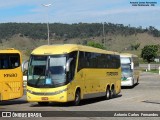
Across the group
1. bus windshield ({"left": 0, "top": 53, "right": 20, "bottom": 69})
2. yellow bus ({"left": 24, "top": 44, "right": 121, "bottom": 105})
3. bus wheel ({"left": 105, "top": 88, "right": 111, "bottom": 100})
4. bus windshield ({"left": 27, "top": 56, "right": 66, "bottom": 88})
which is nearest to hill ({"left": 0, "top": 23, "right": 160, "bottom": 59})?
bus wheel ({"left": 105, "top": 88, "right": 111, "bottom": 100})

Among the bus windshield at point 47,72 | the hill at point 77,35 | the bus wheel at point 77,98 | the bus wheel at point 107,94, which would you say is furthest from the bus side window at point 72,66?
the hill at point 77,35

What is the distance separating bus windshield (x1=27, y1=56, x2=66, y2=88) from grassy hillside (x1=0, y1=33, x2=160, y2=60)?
398 feet

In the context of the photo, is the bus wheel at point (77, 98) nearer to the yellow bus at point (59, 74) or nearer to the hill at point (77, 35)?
the yellow bus at point (59, 74)

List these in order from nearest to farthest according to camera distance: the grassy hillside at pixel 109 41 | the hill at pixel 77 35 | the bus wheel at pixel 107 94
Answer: the bus wheel at pixel 107 94 < the grassy hillside at pixel 109 41 < the hill at pixel 77 35

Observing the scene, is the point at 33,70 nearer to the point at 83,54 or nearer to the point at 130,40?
the point at 83,54

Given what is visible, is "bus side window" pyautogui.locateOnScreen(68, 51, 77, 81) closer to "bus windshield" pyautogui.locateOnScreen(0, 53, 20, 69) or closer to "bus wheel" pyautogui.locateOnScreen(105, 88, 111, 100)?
"bus windshield" pyautogui.locateOnScreen(0, 53, 20, 69)

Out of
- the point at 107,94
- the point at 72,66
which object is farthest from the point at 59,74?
the point at 107,94

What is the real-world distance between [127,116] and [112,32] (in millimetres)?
162478

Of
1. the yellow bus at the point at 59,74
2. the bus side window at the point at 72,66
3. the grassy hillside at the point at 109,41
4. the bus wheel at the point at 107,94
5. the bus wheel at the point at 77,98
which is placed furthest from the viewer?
the grassy hillside at the point at 109,41

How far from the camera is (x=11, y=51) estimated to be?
2395 centimetres

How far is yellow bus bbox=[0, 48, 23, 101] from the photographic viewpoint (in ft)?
76.1

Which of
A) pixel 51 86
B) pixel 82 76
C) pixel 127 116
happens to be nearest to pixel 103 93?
pixel 82 76

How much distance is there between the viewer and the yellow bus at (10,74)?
23188 mm

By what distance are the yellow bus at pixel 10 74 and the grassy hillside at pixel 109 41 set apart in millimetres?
119551
